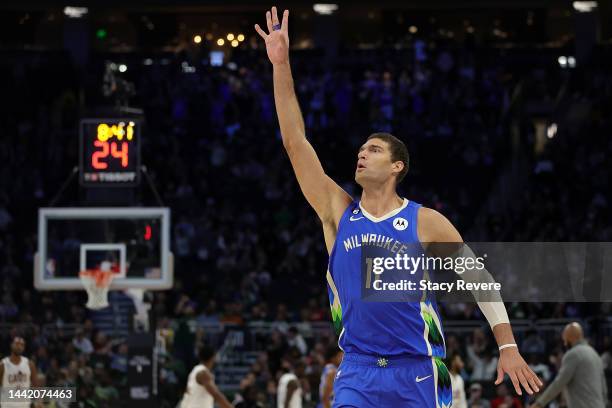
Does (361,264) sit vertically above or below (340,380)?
above

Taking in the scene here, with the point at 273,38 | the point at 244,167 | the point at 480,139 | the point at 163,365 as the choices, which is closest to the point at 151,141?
the point at 244,167

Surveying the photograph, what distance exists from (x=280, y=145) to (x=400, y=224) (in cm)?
2347

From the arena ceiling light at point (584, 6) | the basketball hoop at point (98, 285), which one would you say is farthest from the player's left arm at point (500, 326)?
the arena ceiling light at point (584, 6)

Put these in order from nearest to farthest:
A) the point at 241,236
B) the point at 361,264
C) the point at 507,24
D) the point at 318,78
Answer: the point at 361,264
the point at 241,236
the point at 318,78
the point at 507,24

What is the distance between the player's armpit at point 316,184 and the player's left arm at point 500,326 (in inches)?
17.8

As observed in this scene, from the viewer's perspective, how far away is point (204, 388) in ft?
46.2

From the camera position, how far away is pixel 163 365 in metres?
18.2

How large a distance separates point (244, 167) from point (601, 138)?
8464mm

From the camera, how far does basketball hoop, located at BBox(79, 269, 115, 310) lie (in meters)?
16.7

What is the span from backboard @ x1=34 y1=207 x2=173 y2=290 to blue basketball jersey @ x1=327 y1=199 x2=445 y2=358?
1002cm

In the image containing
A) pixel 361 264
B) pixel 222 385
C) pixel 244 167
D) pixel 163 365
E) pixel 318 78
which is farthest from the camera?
pixel 318 78

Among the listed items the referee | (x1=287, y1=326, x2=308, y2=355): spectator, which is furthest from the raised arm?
(x1=287, y1=326, x2=308, y2=355): spectator

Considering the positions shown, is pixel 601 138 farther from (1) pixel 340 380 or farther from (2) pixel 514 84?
(1) pixel 340 380

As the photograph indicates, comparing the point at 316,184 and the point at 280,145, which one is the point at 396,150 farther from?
the point at 280,145
